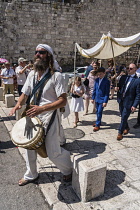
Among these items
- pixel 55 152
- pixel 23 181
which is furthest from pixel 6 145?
pixel 55 152

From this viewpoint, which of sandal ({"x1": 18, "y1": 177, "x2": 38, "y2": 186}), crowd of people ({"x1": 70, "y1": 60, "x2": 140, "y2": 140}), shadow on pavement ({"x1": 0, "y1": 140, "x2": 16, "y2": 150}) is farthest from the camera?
crowd of people ({"x1": 70, "y1": 60, "x2": 140, "y2": 140})

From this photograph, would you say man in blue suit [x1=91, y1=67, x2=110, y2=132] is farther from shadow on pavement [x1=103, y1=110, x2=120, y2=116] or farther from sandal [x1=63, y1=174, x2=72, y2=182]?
sandal [x1=63, y1=174, x2=72, y2=182]

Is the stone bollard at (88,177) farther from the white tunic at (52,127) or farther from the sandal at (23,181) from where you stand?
the sandal at (23,181)

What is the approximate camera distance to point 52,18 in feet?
57.0

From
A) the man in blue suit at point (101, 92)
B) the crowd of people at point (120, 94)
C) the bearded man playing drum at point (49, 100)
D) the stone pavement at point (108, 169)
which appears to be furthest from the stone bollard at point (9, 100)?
the bearded man playing drum at point (49, 100)

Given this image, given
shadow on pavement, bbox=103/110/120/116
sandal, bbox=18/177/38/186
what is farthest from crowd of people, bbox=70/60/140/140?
sandal, bbox=18/177/38/186

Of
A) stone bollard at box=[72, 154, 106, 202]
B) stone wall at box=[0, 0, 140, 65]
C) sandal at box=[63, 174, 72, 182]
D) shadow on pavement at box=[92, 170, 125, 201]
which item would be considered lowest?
shadow on pavement at box=[92, 170, 125, 201]

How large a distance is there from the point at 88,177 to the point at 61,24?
685 inches

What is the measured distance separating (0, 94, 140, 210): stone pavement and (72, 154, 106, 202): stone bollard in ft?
0.35

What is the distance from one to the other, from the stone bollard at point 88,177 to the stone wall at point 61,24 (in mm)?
15712

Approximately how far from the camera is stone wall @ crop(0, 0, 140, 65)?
1630 centimetres

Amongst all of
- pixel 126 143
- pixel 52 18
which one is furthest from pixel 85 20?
pixel 126 143

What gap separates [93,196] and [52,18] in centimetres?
1729

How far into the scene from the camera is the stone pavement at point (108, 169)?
281 cm
